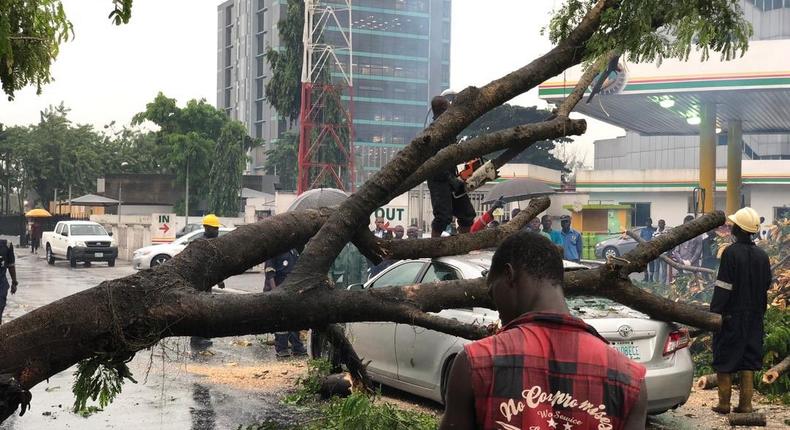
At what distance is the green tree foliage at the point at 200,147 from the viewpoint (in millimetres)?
62312

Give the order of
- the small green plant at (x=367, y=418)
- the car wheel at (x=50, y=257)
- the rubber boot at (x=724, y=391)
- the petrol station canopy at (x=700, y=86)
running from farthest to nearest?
the car wheel at (x=50, y=257)
the petrol station canopy at (x=700, y=86)
the rubber boot at (x=724, y=391)
the small green plant at (x=367, y=418)

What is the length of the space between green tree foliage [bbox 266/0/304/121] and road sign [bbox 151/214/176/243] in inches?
771

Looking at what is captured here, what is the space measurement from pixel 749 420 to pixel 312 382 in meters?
4.01

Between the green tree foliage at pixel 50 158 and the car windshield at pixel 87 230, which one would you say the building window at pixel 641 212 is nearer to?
the car windshield at pixel 87 230

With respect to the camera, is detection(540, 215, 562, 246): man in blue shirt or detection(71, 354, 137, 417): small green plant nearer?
detection(71, 354, 137, 417): small green plant

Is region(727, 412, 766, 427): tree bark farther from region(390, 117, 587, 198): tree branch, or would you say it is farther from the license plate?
region(390, 117, 587, 198): tree branch

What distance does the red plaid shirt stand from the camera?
259cm

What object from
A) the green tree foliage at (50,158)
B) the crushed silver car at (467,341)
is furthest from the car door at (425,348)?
the green tree foliage at (50,158)

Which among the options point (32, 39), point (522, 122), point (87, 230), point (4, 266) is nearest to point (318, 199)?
point (4, 266)

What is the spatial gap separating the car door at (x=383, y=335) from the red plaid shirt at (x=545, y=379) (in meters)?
6.64

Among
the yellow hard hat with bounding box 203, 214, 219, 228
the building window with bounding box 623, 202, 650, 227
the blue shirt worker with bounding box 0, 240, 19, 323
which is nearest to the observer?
the blue shirt worker with bounding box 0, 240, 19, 323

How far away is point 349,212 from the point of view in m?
4.87

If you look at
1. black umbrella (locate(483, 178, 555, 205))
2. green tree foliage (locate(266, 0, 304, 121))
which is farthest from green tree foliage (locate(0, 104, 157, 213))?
black umbrella (locate(483, 178, 555, 205))

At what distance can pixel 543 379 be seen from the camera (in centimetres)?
260
